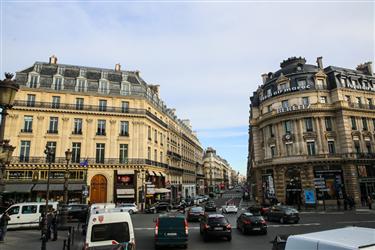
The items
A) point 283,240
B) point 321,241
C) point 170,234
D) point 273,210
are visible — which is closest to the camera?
point 321,241

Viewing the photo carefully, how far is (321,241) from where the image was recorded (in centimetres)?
373

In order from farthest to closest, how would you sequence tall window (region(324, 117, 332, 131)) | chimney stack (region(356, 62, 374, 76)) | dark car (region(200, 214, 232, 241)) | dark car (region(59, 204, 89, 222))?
1. chimney stack (region(356, 62, 374, 76))
2. tall window (region(324, 117, 332, 131))
3. dark car (region(59, 204, 89, 222))
4. dark car (region(200, 214, 232, 241))

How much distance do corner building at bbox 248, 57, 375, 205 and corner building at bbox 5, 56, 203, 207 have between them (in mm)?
19758

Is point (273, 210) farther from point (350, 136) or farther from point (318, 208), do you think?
point (350, 136)

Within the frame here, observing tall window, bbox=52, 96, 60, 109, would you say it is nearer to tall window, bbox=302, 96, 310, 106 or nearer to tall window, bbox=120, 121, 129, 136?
tall window, bbox=120, 121, 129, 136

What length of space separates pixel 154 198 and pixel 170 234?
3302 centimetres

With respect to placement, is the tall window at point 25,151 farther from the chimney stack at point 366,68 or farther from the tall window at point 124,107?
the chimney stack at point 366,68

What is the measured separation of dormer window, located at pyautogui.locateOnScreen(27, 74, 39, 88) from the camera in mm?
37812

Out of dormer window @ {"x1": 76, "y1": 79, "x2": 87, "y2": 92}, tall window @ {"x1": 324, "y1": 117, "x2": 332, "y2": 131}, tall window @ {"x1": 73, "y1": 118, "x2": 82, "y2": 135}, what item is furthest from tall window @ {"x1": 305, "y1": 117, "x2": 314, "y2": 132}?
dormer window @ {"x1": 76, "y1": 79, "x2": 87, "y2": 92}

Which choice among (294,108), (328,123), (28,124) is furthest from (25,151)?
(328,123)

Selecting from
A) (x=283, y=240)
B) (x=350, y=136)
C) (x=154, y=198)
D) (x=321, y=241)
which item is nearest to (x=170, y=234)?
(x=283, y=240)

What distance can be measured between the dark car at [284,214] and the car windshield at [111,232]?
16.4 meters

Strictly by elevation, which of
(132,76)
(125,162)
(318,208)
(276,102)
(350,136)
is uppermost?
(132,76)

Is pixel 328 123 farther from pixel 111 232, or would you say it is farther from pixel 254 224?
pixel 111 232
